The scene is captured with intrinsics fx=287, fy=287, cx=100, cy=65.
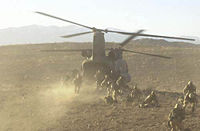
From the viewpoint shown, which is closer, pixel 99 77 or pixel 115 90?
pixel 115 90

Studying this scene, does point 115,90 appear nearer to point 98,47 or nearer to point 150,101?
point 150,101

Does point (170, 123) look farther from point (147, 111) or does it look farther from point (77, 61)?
point (77, 61)

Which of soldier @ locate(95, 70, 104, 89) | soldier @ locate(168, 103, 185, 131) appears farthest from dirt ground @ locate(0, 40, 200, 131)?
soldier @ locate(168, 103, 185, 131)

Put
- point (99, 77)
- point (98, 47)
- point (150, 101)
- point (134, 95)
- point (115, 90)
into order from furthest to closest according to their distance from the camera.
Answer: point (98, 47) < point (99, 77) < point (115, 90) < point (134, 95) < point (150, 101)

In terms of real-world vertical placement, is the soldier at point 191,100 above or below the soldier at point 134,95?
above

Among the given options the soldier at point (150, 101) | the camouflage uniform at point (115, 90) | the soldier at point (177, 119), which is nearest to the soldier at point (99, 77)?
the camouflage uniform at point (115, 90)

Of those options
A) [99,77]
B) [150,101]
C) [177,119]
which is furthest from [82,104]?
[177,119]

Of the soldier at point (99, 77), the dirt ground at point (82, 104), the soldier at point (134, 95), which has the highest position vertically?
the soldier at point (99, 77)

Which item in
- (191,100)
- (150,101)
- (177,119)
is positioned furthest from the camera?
(150,101)

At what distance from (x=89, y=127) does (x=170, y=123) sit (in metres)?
3.61

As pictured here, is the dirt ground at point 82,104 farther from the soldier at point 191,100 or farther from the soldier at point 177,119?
the soldier at point 177,119

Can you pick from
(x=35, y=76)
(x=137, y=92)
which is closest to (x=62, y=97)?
(x=137, y=92)

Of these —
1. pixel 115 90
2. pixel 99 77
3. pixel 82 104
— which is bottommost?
pixel 82 104

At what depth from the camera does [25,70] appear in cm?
3512
